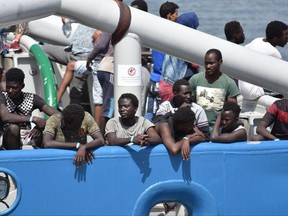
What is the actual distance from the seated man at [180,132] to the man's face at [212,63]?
0.66 metres

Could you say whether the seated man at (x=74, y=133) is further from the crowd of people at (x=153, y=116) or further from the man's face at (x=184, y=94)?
the man's face at (x=184, y=94)

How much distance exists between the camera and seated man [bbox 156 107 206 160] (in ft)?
31.7

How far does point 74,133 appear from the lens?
382 inches

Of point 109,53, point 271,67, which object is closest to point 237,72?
point 271,67

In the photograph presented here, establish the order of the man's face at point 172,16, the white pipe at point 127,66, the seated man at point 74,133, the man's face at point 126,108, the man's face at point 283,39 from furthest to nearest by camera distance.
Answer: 1. the man's face at point 172,16
2. the man's face at point 283,39
3. the white pipe at point 127,66
4. the man's face at point 126,108
5. the seated man at point 74,133

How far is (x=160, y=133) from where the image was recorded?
32.0 ft

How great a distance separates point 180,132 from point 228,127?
476 millimetres

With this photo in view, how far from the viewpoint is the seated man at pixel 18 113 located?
976cm

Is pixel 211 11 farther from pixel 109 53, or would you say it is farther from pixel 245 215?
pixel 245 215

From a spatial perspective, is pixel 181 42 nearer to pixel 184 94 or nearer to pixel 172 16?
pixel 184 94

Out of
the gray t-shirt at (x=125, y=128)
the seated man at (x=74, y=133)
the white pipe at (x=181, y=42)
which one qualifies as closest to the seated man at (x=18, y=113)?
the seated man at (x=74, y=133)

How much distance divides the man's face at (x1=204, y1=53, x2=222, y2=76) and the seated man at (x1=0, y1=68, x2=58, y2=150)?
135cm

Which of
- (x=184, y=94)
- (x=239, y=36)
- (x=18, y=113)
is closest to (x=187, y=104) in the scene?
(x=184, y=94)

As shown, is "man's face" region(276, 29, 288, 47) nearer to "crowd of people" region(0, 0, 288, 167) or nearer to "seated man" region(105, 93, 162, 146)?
"crowd of people" region(0, 0, 288, 167)
